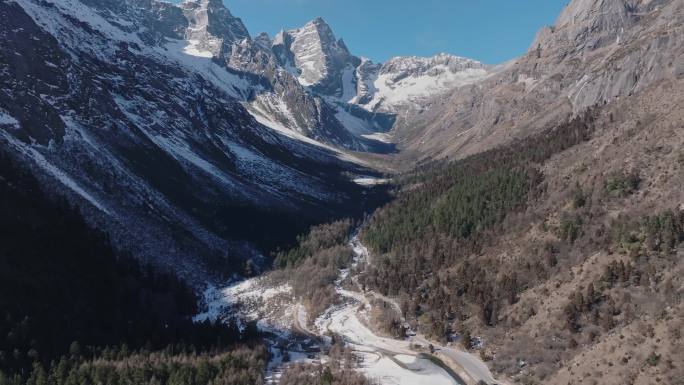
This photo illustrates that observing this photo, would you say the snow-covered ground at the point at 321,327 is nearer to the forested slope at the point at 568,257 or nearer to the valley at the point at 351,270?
the valley at the point at 351,270

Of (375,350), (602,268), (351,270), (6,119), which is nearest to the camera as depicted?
(602,268)

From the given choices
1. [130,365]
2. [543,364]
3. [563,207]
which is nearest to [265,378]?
[130,365]

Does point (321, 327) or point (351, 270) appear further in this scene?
point (351, 270)

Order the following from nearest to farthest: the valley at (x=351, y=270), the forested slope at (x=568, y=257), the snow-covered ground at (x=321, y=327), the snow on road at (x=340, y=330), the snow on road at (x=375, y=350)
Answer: the forested slope at (x=568, y=257)
the valley at (x=351, y=270)
the snow on road at (x=375, y=350)
the snow on road at (x=340, y=330)
the snow-covered ground at (x=321, y=327)

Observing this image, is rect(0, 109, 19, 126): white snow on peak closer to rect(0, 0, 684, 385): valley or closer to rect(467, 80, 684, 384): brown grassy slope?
rect(0, 0, 684, 385): valley

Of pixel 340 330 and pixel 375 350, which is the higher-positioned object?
pixel 340 330

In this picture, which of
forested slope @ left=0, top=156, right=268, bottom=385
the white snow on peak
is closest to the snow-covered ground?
forested slope @ left=0, top=156, right=268, bottom=385

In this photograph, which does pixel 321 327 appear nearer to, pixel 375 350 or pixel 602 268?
pixel 375 350

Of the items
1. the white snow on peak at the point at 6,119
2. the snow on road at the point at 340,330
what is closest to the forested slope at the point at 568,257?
the snow on road at the point at 340,330

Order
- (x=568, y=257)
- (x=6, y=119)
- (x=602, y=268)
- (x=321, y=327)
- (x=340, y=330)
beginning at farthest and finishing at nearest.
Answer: (x=6, y=119), (x=321, y=327), (x=340, y=330), (x=568, y=257), (x=602, y=268)

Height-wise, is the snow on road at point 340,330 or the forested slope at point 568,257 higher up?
the forested slope at point 568,257

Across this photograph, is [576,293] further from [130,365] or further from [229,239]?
[229,239]

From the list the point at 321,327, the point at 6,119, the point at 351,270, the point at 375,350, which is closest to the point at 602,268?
the point at 375,350
